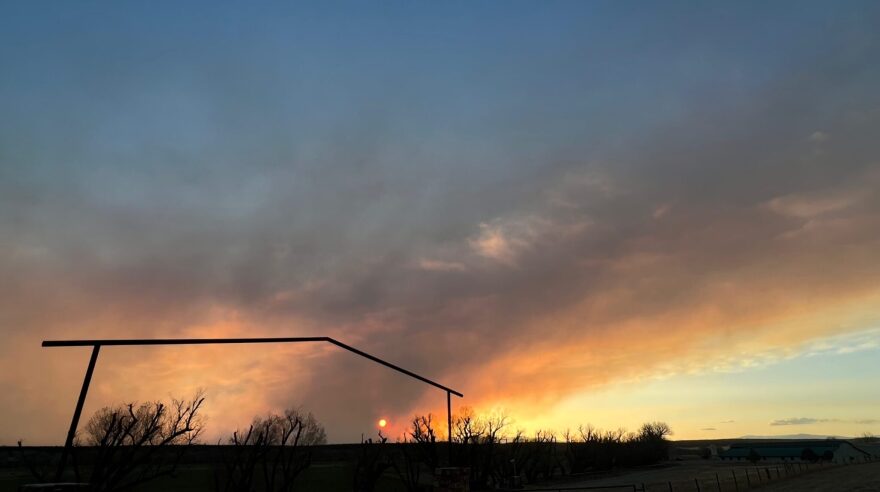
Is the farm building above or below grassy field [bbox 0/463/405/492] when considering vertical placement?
above

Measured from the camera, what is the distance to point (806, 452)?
5399 inches

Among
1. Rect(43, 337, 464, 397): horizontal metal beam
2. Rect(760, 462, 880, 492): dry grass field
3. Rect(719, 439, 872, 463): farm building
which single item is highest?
Rect(43, 337, 464, 397): horizontal metal beam

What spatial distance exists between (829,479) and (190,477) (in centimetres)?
12167

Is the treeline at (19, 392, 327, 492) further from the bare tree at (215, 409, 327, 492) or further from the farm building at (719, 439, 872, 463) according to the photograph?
the farm building at (719, 439, 872, 463)

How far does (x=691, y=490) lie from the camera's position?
7138 cm

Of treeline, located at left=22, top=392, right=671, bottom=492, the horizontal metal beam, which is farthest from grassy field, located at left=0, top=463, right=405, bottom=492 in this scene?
the horizontal metal beam

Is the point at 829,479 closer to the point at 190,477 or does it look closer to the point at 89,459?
the point at 190,477

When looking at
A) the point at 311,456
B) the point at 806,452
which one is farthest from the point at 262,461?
the point at 806,452

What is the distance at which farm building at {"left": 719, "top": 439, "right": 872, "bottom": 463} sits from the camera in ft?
435

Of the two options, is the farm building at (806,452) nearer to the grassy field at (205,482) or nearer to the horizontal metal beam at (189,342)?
the grassy field at (205,482)

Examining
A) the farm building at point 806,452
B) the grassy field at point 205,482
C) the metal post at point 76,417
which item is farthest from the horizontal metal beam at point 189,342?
the farm building at point 806,452

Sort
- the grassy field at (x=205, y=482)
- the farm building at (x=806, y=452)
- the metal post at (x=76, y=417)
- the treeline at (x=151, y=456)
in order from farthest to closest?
the farm building at (x=806, y=452) < the grassy field at (x=205, y=482) < the treeline at (x=151, y=456) < the metal post at (x=76, y=417)

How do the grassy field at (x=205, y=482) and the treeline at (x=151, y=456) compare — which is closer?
the treeline at (x=151, y=456)

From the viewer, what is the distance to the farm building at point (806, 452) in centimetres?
13250
